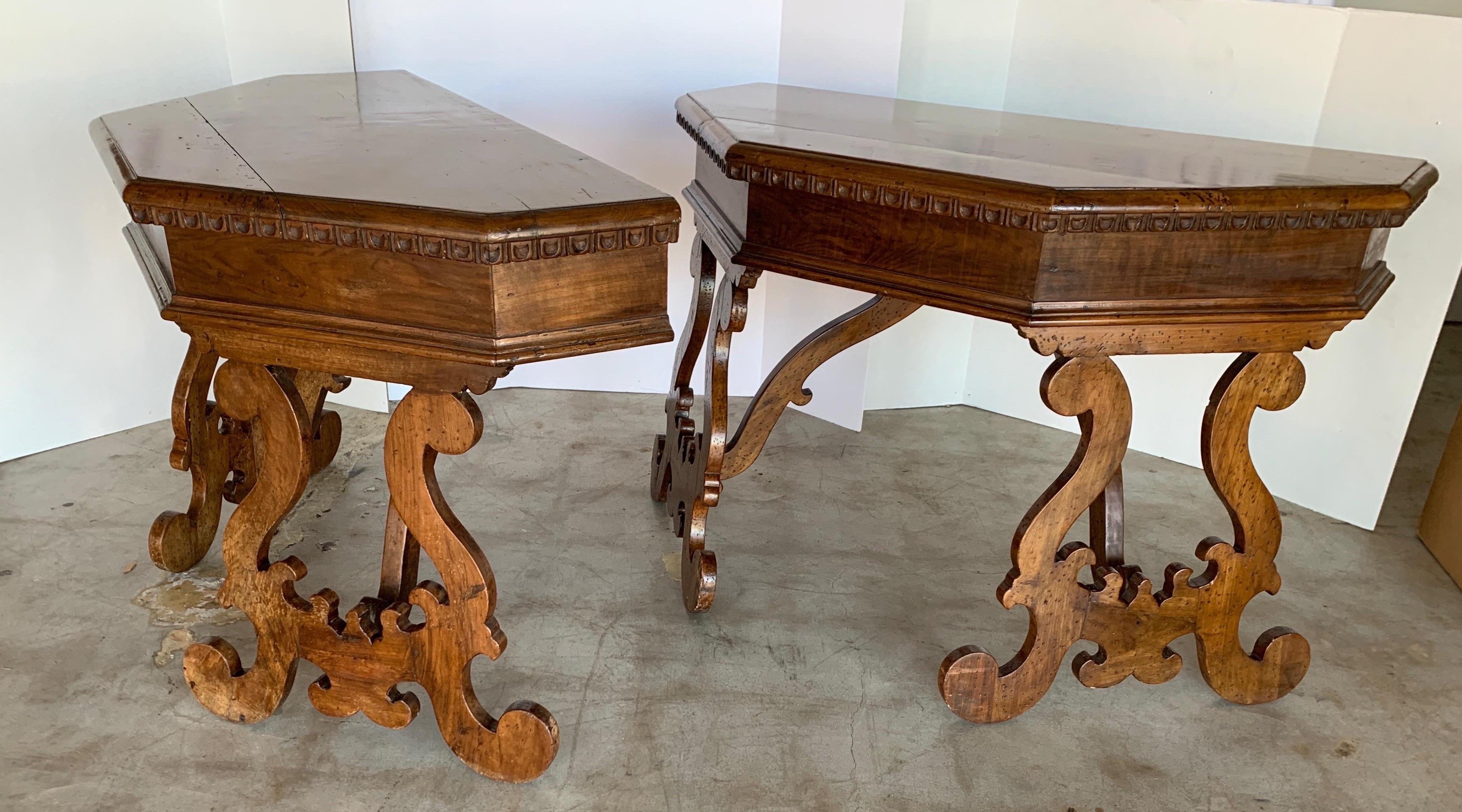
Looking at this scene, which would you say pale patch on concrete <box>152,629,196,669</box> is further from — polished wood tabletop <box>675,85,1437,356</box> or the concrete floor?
polished wood tabletop <box>675,85,1437,356</box>

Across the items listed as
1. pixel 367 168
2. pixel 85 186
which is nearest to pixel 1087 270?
pixel 367 168

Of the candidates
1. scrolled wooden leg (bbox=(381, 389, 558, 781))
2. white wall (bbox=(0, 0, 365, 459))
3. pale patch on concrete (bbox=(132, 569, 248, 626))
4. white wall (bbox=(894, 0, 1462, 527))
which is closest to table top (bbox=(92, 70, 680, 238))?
scrolled wooden leg (bbox=(381, 389, 558, 781))

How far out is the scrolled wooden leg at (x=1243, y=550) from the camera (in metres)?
1.85

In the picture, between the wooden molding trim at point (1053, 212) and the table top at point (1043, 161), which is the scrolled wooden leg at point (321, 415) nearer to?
the table top at point (1043, 161)

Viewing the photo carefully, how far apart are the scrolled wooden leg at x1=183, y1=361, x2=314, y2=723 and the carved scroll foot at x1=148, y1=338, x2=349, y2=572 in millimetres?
499

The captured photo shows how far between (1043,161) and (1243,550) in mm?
798

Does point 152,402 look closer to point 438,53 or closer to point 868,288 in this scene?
point 438,53

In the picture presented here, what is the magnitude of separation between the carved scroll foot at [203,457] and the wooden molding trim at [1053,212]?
1142 millimetres

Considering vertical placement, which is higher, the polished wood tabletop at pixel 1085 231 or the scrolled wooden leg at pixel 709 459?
the polished wood tabletop at pixel 1085 231

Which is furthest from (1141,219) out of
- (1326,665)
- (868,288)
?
(1326,665)

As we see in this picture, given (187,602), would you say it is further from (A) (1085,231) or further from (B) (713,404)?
(A) (1085,231)

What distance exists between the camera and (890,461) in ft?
10.1

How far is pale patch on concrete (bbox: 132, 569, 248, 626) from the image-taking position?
2219 millimetres

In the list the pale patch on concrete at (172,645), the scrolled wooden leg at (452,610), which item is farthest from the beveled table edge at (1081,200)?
the pale patch on concrete at (172,645)
